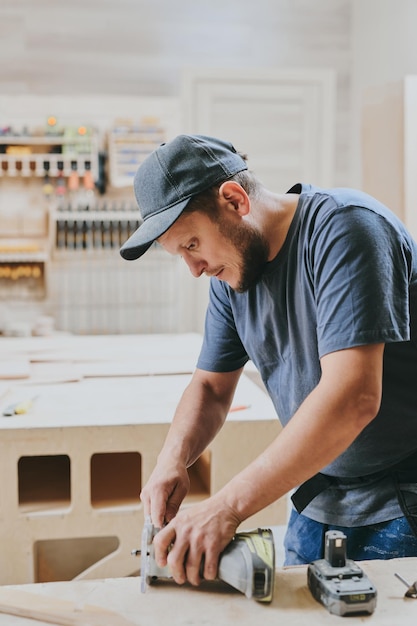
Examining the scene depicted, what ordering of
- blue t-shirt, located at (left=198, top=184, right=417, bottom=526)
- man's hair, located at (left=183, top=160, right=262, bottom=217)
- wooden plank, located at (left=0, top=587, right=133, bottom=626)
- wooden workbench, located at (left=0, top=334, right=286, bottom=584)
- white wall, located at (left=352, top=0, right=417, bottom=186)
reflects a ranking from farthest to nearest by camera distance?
1. white wall, located at (left=352, top=0, right=417, bottom=186)
2. wooden workbench, located at (left=0, top=334, right=286, bottom=584)
3. man's hair, located at (left=183, top=160, right=262, bottom=217)
4. blue t-shirt, located at (left=198, top=184, right=417, bottom=526)
5. wooden plank, located at (left=0, top=587, right=133, bottom=626)

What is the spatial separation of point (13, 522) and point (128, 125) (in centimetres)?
342

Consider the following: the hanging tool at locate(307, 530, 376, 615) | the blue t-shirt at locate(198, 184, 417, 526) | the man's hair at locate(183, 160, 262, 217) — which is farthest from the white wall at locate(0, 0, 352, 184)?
the hanging tool at locate(307, 530, 376, 615)

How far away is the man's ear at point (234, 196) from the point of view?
47.9 inches

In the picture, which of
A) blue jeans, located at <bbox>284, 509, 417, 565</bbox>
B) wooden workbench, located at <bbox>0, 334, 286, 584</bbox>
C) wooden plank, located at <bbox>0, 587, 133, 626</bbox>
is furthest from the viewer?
wooden workbench, located at <bbox>0, 334, 286, 584</bbox>

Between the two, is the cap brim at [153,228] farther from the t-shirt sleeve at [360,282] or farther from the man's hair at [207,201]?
the t-shirt sleeve at [360,282]

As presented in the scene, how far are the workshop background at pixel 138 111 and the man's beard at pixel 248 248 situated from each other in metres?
3.31

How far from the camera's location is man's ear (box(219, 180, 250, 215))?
1217mm

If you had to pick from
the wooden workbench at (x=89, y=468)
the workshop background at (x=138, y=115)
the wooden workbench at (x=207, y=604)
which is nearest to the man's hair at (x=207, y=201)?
the wooden workbench at (x=207, y=604)

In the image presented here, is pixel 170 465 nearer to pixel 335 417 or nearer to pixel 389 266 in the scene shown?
pixel 335 417

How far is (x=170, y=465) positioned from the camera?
4.55ft

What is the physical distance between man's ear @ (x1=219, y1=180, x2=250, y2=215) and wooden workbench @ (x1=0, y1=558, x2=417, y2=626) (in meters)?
0.63

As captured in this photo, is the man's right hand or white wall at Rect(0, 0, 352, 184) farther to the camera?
white wall at Rect(0, 0, 352, 184)

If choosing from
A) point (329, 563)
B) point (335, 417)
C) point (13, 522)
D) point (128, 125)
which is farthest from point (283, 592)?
point (128, 125)

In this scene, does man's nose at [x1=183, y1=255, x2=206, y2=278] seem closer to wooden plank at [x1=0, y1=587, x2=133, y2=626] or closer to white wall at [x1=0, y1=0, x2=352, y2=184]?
wooden plank at [x1=0, y1=587, x2=133, y2=626]
